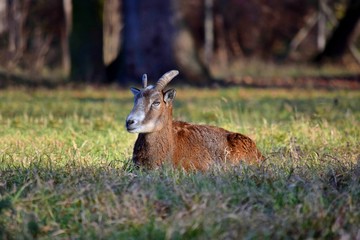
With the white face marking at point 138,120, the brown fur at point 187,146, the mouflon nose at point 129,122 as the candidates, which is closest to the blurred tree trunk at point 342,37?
the brown fur at point 187,146

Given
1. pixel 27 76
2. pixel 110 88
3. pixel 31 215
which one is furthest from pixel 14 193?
pixel 27 76

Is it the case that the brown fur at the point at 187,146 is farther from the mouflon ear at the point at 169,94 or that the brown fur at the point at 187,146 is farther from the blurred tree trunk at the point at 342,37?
the blurred tree trunk at the point at 342,37

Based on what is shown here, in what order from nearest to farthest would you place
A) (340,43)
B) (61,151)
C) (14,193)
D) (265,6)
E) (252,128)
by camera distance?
(14,193) → (61,151) → (252,128) → (340,43) → (265,6)

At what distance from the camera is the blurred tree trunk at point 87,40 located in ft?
79.6

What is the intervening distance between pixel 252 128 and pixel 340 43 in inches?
723

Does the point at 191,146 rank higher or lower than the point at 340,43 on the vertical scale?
higher

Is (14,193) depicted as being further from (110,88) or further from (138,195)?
(110,88)

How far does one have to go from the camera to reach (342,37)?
99.9ft

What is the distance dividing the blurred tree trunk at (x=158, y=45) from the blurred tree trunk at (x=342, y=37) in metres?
8.29

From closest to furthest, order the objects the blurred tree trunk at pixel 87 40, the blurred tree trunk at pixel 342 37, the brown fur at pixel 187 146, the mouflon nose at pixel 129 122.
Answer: the mouflon nose at pixel 129 122 < the brown fur at pixel 187 146 < the blurred tree trunk at pixel 87 40 < the blurred tree trunk at pixel 342 37

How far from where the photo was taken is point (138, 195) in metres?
7.38

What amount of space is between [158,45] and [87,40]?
2.41 m

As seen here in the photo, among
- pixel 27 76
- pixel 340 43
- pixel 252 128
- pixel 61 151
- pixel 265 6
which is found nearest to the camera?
Result: pixel 61 151

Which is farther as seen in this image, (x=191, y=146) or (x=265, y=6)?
(x=265, y=6)
